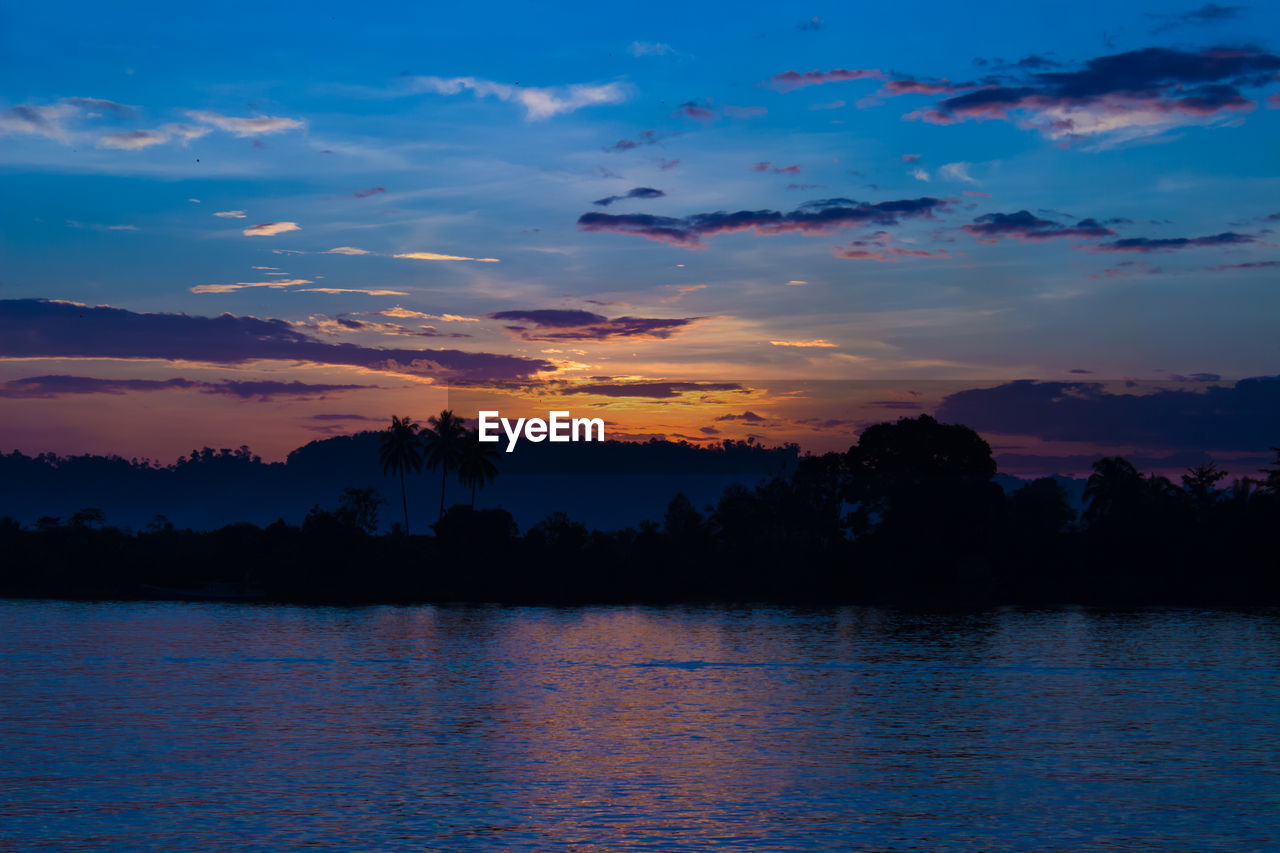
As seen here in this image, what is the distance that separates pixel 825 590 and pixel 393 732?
7889 centimetres

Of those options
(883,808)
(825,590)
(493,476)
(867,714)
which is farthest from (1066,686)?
(493,476)

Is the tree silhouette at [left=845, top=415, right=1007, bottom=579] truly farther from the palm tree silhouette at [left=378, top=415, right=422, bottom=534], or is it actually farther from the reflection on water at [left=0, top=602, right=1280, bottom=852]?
the palm tree silhouette at [left=378, top=415, right=422, bottom=534]

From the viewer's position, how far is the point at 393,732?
41.5m

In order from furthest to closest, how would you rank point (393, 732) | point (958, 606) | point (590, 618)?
point (958, 606) < point (590, 618) < point (393, 732)


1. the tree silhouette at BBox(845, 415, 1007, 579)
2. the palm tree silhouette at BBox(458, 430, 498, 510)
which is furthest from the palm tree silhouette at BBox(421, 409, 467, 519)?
the tree silhouette at BBox(845, 415, 1007, 579)

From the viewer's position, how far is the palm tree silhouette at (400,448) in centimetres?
14462

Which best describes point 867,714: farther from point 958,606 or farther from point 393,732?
point 958,606

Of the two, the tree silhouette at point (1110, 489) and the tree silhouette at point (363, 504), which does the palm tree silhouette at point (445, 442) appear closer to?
the tree silhouette at point (363, 504)

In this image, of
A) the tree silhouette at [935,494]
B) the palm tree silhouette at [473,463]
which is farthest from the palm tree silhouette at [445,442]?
the tree silhouette at [935,494]

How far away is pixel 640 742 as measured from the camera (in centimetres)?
3894

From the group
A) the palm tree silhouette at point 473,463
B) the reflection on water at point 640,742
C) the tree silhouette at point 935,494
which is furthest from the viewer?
the palm tree silhouette at point 473,463

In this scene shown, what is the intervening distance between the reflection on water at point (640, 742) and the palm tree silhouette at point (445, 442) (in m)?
63.3

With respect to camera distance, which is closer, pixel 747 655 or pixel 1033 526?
pixel 747 655

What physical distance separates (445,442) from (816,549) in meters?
50.2
